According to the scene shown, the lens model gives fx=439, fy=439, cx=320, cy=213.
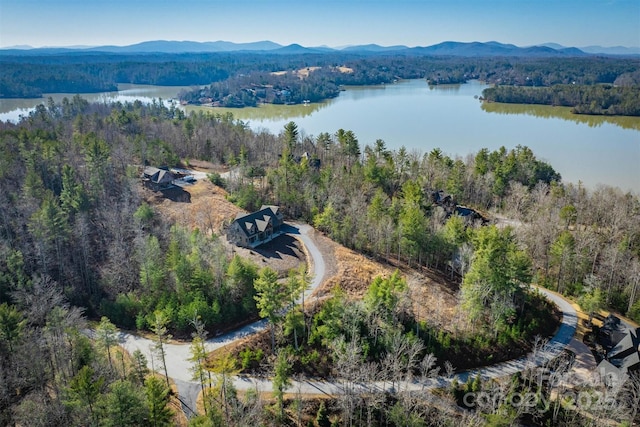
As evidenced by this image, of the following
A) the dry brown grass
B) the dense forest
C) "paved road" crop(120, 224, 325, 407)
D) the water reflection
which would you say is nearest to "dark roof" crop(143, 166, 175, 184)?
the dense forest

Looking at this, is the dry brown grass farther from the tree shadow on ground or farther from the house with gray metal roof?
the tree shadow on ground

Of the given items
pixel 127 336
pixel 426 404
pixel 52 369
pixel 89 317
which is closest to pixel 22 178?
pixel 89 317

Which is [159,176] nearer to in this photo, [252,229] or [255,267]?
[252,229]

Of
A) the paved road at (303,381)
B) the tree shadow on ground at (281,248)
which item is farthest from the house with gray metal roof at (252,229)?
the paved road at (303,381)

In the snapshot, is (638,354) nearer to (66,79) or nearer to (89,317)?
(89,317)

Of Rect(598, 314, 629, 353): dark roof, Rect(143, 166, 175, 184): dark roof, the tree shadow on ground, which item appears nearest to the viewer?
Rect(598, 314, 629, 353): dark roof

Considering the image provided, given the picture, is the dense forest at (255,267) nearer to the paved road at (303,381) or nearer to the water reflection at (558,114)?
the paved road at (303,381)
